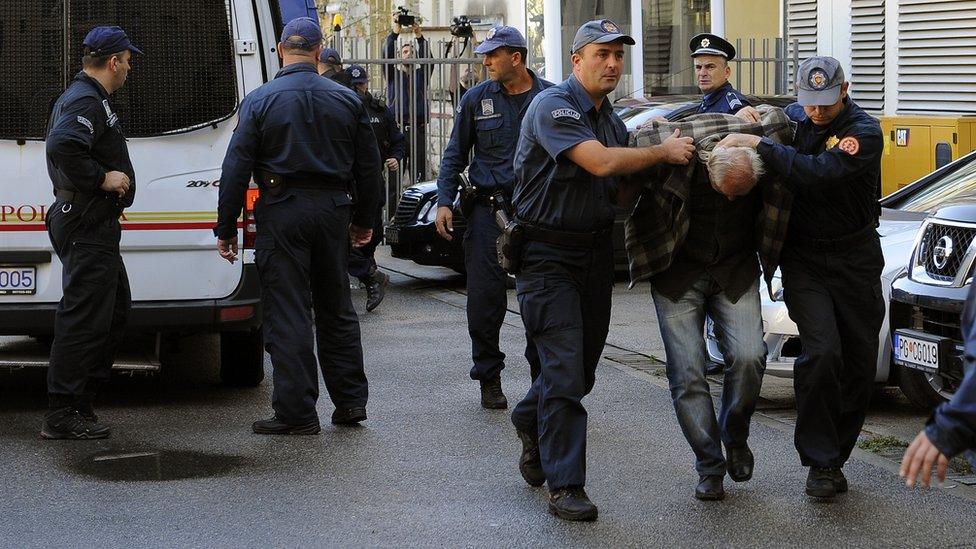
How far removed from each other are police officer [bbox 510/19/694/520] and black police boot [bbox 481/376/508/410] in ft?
6.55

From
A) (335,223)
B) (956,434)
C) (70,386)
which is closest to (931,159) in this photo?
(335,223)

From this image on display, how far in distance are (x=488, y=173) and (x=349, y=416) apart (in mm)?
1396

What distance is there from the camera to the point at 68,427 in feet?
22.9

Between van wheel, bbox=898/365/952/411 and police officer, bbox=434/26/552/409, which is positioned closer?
van wheel, bbox=898/365/952/411

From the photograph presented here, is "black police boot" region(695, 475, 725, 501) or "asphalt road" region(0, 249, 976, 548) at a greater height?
"black police boot" region(695, 475, 725, 501)

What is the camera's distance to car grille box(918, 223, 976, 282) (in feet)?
21.7

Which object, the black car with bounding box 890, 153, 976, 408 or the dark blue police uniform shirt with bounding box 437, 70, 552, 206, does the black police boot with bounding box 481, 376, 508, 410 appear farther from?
the black car with bounding box 890, 153, 976, 408

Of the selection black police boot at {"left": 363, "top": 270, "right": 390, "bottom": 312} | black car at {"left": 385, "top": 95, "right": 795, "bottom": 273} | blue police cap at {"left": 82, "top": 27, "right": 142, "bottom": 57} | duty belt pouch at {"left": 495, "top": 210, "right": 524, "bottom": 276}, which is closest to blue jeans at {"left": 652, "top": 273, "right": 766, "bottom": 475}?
duty belt pouch at {"left": 495, "top": 210, "right": 524, "bottom": 276}

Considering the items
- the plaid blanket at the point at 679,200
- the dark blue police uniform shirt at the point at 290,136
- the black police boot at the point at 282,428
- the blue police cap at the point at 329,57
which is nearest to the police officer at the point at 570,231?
the plaid blanket at the point at 679,200

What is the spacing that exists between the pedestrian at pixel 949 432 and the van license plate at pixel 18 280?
521 cm

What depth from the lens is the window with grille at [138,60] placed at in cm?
742

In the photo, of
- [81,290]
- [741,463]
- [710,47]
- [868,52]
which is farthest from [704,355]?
[868,52]

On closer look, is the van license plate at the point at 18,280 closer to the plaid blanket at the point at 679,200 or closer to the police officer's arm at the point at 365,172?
the police officer's arm at the point at 365,172

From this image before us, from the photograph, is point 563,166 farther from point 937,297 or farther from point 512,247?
point 937,297
